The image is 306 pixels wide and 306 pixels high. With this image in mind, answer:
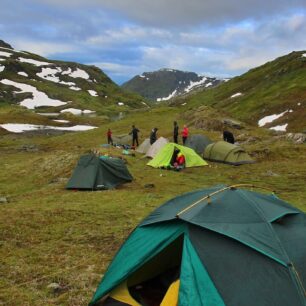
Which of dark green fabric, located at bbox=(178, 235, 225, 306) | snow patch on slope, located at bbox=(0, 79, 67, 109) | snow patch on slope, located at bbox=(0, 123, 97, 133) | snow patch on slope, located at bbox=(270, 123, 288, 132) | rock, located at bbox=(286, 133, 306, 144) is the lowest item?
snow patch on slope, located at bbox=(0, 123, 97, 133)

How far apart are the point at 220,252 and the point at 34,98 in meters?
181

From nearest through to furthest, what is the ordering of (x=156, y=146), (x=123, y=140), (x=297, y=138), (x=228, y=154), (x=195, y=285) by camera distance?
(x=195, y=285), (x=228, y=154), (x=156, y=146), (x=297, y=138), (x=123, y=140)

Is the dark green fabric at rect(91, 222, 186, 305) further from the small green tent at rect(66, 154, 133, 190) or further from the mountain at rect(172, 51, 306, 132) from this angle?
the mountain at rect(172, 51, 306, 132)

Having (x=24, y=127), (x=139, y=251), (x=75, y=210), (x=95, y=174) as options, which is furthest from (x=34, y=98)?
(x=139, y=251)

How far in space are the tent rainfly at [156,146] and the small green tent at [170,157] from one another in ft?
9.97

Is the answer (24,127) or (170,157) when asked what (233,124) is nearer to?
(170,157)

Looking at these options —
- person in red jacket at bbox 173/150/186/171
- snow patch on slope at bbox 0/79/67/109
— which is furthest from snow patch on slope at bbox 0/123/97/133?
snow patch on slope at bbox 0/79/67/109

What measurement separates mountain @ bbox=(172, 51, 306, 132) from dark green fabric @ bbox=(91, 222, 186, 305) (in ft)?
158

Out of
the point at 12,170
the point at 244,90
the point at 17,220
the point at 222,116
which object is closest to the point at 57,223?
the point at 17,220

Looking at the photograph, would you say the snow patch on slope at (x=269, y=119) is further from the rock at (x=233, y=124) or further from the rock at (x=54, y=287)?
the rock at (x=54, y=287)

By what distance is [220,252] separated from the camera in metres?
9.20

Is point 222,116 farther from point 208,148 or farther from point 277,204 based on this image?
point 277,204

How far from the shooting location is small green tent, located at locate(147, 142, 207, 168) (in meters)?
32.7

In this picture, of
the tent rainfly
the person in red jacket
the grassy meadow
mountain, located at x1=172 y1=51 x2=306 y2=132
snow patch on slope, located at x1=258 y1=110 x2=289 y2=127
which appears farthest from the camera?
snow patch on slope, located at x1=258 y1=110 x2=289 y2=127
